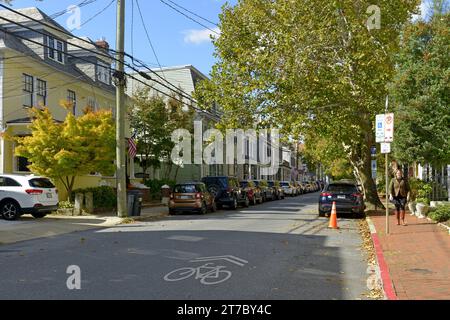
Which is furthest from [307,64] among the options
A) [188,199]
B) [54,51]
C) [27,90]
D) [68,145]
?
[54,51]

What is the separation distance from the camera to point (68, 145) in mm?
19672

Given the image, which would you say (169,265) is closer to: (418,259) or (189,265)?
(189,265)

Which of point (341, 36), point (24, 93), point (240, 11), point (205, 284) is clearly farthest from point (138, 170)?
point (205, 284)

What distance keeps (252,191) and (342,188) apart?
37.9 ft

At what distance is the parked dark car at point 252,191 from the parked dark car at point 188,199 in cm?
723

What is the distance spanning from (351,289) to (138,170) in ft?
104

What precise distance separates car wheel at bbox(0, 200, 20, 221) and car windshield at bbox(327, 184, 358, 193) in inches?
465

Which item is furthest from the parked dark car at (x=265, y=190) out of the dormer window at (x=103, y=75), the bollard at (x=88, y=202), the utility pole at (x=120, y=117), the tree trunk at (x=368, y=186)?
the utility pole at (x=120, y=117)

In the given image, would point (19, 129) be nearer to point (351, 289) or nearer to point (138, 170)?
point (138, 170)

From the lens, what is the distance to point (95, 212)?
21.5 meters

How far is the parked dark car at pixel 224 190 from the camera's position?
26047mm

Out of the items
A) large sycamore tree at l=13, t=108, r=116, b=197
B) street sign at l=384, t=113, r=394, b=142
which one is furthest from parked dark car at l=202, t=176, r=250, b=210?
street sign at l=384, t=113, r=394, b=142

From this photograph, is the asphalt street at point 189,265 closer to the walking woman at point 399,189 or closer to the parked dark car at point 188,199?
the walking woman at point 399,189

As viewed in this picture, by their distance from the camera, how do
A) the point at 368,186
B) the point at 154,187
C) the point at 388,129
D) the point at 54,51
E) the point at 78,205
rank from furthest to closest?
the point at 154,187, the point at 54,51, the point at 368,186, the point at 78,205, the point at 388,129
